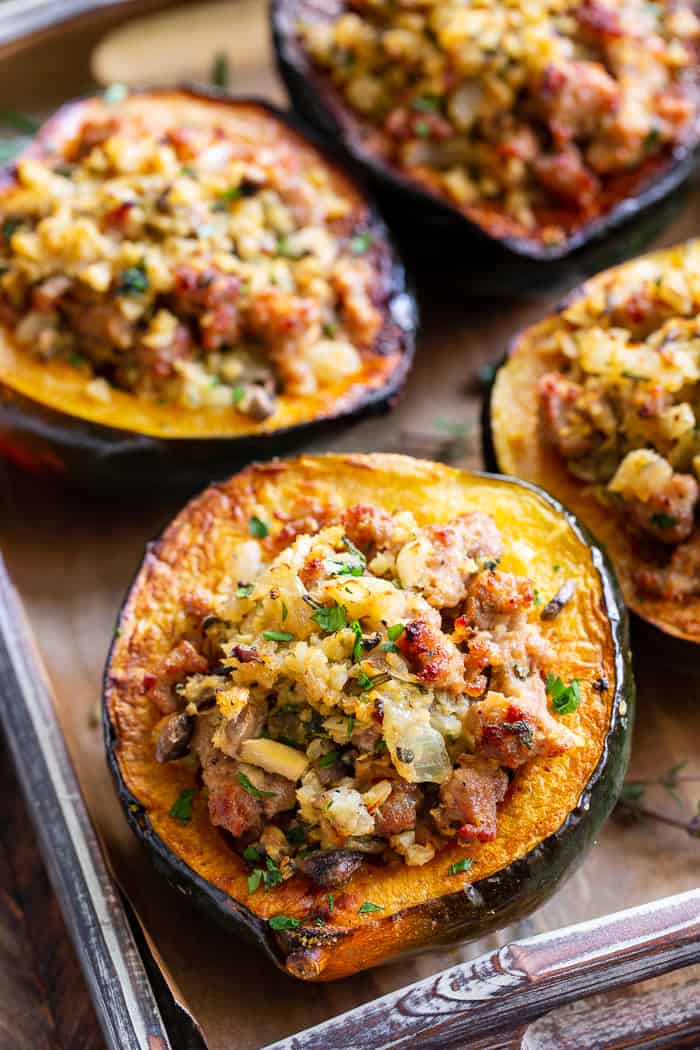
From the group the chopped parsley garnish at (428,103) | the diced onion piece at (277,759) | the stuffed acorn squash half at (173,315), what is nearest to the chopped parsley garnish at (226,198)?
the stuffed acorn squash half at (173,315)

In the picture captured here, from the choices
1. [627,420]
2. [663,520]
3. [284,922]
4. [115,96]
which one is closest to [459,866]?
[284,922]

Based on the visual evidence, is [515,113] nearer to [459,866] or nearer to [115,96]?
[115,96]

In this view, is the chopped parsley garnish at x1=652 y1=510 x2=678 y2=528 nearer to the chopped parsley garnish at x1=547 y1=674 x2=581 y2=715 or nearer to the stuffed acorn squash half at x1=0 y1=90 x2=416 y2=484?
the chopped parsley garnish at x1=547 y1=674 x2=581 y2=715

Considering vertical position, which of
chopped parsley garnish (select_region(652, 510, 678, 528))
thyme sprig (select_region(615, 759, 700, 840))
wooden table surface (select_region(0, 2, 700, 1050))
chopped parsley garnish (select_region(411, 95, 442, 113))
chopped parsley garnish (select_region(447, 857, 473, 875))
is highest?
chopped parsley garnish (select_region(411, 95, 442, 113))

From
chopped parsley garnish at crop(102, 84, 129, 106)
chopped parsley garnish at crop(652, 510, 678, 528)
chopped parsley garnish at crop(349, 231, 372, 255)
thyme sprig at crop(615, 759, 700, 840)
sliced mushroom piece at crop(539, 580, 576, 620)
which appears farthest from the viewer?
chopped parsley garnish at crop(102, 84, 129, 106)

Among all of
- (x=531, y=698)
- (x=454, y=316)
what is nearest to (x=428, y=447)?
(x=454, y=316)

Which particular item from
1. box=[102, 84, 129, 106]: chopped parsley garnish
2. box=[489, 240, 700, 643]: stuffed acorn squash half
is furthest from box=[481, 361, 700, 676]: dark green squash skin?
box=[102, 84, 129, 106]: chopped parsley garnish

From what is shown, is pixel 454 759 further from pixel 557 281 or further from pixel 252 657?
pixel 557 281
